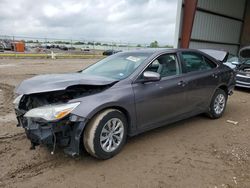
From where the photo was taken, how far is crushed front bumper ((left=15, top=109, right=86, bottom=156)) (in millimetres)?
2828

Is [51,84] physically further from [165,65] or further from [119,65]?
[165,65]

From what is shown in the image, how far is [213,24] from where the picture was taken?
13758 mm

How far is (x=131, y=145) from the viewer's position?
371 cm

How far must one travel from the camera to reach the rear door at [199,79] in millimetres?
4242

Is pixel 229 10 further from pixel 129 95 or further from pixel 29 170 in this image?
pixel 29 170

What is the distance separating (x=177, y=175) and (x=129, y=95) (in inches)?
48.6

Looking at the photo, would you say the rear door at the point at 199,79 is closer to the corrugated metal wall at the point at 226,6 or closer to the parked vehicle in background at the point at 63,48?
the corrugated metal wall at the point at 226,6

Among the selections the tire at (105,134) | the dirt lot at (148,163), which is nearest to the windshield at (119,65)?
the tire at (105,134)

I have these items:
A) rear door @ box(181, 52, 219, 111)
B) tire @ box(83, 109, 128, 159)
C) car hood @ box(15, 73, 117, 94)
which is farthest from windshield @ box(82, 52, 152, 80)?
rear door @ box(181, 52, 219, 111)

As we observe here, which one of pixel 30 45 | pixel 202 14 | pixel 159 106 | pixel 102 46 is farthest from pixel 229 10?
pixel 30 45

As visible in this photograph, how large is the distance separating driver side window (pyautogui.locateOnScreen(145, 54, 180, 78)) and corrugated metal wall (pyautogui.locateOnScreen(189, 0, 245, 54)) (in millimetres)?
8865

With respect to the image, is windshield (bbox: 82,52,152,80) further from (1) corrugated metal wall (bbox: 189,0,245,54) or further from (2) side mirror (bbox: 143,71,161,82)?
(1) corrugated metal wall (bbox: 189,0,245,54)

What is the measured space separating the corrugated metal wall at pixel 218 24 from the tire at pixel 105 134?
1019cm

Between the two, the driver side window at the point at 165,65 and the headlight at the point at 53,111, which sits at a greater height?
the driver side window at the point at 165,65
